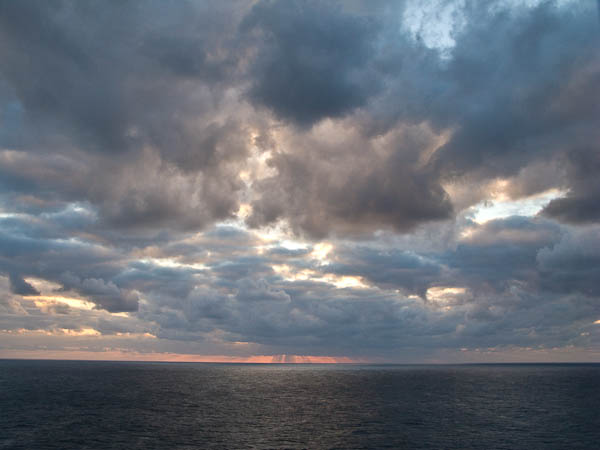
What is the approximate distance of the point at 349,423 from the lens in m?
93.8

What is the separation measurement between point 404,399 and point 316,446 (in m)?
84.5

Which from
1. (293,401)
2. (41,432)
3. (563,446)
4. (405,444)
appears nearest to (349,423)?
(405,444)

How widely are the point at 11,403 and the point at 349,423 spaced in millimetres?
90824

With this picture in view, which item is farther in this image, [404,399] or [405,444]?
[404,399]

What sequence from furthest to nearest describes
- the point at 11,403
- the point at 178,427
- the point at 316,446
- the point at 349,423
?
the point at 11,403
the point at 349,423
the point at 178,427
the point at 316,446

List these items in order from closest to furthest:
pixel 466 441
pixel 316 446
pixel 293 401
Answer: pixel 316 446, pixel 466 441, pixel 293 401

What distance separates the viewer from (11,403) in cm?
12019

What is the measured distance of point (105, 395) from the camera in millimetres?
149500

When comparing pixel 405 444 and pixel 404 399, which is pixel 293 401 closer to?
pixel 404 399

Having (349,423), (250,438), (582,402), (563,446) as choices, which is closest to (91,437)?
(250,438)

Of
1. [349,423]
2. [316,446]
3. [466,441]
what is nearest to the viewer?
[316,446]

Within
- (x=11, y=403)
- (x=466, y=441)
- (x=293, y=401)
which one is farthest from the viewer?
(x=293, y=401)

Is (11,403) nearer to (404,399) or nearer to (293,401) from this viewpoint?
(293,401)

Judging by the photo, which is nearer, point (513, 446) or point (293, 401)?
point (513, 446)
